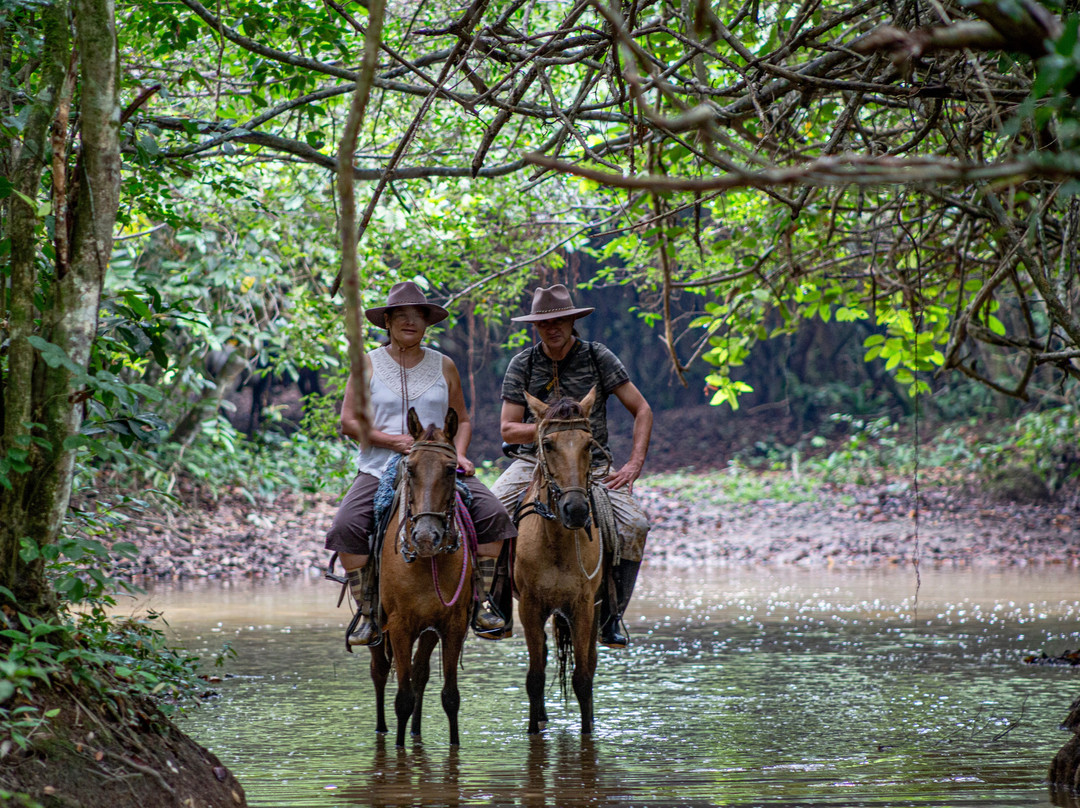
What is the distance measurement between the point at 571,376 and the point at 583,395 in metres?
0.15

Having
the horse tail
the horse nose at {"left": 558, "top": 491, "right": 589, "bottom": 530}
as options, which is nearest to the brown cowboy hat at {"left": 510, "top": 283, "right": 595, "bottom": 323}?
the horse nose at {"left": 558, "top": 491, "right": 589, "bottom": 530}

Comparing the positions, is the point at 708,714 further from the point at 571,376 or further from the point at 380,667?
the point at 571,376

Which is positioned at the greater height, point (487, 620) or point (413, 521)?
point (413, 521)

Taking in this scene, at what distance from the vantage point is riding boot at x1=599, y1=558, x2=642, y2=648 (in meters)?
7.29

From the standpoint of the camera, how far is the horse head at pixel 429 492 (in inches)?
235

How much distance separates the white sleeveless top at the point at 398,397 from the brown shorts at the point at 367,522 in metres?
0.29

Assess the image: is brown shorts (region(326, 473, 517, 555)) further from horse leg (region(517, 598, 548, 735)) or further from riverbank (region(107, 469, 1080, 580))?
riverbank (region(107, 469, 1080, 580))

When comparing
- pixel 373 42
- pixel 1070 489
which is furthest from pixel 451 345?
pixel 373 42

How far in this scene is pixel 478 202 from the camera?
12047mm

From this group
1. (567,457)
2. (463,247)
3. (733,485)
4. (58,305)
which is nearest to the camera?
(58,305)

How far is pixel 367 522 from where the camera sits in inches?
263

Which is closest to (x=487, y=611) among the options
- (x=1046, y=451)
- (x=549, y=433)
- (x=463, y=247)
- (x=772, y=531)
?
(x=549, y=433)

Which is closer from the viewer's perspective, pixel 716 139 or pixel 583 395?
pixel 716 139

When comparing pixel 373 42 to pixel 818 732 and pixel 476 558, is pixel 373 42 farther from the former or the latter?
pixel 818 732
